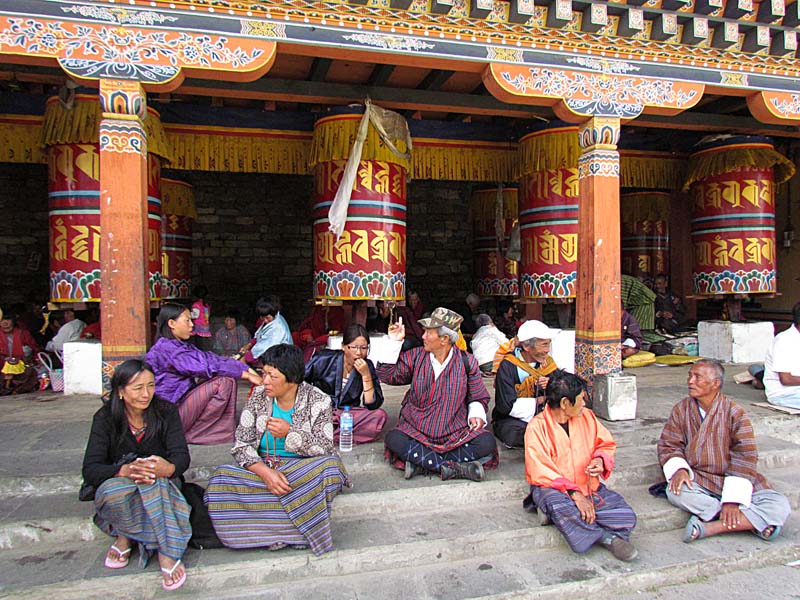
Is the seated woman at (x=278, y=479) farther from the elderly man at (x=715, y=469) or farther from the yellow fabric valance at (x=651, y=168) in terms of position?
the yellow fabric valance at (x=651, y=168)

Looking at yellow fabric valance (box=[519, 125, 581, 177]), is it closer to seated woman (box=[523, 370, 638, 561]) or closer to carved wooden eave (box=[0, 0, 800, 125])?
carved wooden eave (box=[0, 0, 800, 125])

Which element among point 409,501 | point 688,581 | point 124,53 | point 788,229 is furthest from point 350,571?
point 788,229

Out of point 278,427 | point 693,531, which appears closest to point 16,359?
point 278,427

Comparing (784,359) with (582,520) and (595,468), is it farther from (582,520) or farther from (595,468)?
(582,520)

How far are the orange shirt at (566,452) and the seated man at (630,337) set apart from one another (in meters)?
4.22

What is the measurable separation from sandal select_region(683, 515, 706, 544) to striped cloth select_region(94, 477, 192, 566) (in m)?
2.50

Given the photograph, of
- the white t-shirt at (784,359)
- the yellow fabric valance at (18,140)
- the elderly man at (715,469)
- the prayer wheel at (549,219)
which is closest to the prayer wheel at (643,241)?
the prayer wheel at (549,219)

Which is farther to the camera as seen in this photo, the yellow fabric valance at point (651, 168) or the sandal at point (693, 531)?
the yellow fabric valance at point (651, 168)

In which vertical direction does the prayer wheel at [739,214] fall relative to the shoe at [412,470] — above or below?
above

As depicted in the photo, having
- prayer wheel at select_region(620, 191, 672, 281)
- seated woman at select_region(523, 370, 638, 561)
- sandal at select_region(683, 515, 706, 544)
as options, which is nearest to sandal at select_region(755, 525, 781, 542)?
sandal at select_region(683, 515, 706, 544)

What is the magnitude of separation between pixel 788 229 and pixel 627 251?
232 centimetres

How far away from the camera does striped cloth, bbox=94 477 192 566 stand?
2.41 m

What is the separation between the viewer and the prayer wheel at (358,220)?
18.2 feet

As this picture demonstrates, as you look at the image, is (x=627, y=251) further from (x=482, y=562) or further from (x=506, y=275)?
(x=482, y=562)
